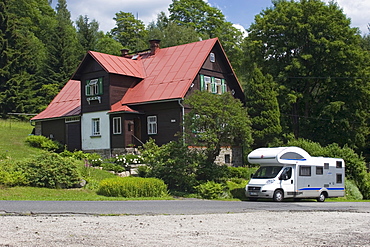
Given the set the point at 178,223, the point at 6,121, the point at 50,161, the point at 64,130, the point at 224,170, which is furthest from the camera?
the point at 6,121

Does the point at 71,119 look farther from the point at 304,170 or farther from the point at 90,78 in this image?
the point at 304,170

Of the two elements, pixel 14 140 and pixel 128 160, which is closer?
pixel 128 160

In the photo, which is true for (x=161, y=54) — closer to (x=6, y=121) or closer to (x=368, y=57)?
(x=368, y=57)

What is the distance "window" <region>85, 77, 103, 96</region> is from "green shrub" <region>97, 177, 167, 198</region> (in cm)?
1435

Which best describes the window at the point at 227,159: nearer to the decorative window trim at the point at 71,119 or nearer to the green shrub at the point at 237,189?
the green shrub at the point at 237,189

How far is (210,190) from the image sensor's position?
24406 millimetres

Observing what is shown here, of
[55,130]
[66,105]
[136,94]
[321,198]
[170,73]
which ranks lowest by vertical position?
[321,198]

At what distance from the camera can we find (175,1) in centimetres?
6506

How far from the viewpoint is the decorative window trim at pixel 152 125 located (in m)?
34.6

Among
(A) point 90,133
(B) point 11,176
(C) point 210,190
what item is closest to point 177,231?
(B) point 11,176

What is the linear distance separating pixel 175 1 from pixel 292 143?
3690cm

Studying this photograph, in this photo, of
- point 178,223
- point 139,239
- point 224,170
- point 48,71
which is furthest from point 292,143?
point 48,71

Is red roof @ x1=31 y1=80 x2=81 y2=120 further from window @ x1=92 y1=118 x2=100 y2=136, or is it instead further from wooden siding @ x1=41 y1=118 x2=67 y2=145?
window @ x1=92 y1=118 x2=100 y2=136

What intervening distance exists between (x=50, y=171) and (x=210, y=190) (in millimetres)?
8047
